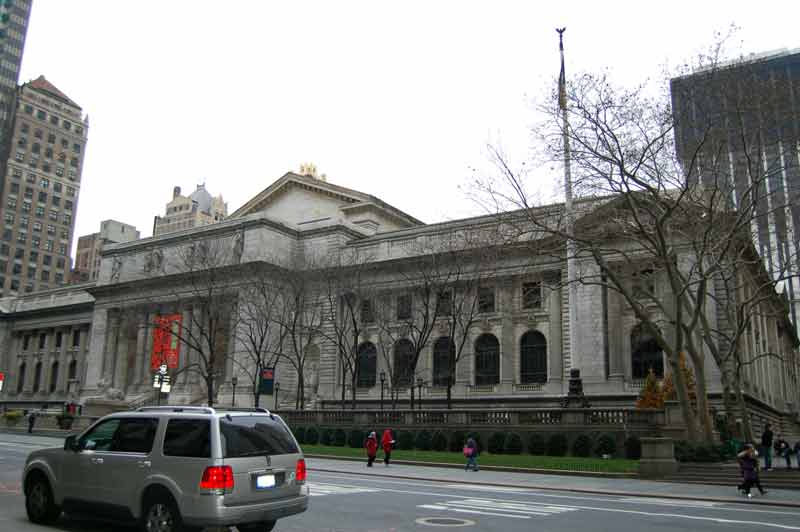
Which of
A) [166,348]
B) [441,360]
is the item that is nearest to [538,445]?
[441,360]

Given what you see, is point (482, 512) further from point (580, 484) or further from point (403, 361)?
point (403, 361)

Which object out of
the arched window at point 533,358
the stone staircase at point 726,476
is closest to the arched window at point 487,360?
the arched window at point 533,358

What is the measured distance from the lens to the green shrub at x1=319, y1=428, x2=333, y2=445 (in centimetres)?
4203

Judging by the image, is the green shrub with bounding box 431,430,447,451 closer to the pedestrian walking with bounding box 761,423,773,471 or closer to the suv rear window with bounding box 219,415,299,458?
the pedestrian walking with bounding box 761,423,773,471

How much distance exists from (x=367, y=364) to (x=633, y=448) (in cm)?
3091

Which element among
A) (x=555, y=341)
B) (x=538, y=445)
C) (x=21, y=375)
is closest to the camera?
(x=538, y=445)

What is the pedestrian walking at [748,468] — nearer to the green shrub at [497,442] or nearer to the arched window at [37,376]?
the green shrub at [497,442]

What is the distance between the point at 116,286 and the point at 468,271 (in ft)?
133

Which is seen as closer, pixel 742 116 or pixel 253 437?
pixel 253 437

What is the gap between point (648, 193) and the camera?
31469 mm

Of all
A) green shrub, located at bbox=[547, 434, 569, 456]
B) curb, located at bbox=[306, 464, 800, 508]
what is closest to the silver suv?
curb, located at bbox=[306, 464, 800, 508]

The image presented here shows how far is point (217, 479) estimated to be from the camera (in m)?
9.58

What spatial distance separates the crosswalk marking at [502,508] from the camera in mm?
14867

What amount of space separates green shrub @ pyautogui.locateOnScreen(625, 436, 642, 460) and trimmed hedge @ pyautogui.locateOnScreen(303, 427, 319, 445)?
18458mm
